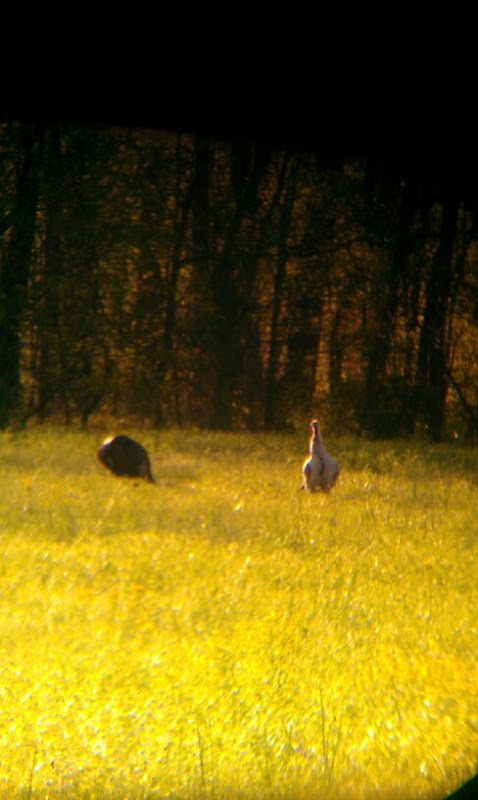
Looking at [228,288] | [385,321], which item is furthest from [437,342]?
[228,288]

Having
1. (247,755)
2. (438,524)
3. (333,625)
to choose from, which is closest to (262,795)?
(247,755)

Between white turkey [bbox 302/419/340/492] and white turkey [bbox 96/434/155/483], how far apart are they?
56cm

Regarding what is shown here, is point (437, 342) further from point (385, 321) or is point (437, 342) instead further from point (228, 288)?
point (228, 288)

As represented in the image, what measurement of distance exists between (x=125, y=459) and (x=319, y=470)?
723mm

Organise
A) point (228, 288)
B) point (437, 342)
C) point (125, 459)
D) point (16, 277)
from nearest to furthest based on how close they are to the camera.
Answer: point (125, 459)
point (16, 277)
point (228, 288)
point (437, 342)

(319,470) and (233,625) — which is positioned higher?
(319,470)

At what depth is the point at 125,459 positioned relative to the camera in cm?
348

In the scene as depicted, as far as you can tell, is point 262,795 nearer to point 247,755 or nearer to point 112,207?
point 247,755

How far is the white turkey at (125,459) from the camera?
3.43 m

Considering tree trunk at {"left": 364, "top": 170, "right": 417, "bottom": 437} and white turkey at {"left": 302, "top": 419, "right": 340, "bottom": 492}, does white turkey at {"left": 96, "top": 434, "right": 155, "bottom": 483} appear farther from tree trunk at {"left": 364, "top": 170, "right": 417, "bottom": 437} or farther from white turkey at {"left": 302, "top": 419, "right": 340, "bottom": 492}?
tree trunk at {"left": 364, "top": 170, "right": 417, "bottom": 437}

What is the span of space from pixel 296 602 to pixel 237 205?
6.64ft

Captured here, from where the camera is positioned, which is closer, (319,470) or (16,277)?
(319,470)

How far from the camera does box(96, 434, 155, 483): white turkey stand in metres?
3.43

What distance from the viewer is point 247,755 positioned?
6.11 ft
